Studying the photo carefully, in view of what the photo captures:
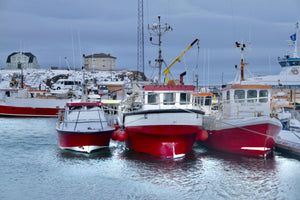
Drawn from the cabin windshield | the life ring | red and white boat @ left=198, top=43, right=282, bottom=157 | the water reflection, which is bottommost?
the water reflection

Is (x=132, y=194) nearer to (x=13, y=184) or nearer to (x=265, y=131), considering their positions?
(x=13, y=184)

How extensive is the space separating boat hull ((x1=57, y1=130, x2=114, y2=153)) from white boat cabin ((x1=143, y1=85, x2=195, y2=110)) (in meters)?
3.50

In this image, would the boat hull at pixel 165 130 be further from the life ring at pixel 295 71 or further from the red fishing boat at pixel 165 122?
the life ring at pixel 295 71

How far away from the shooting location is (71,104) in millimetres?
22047

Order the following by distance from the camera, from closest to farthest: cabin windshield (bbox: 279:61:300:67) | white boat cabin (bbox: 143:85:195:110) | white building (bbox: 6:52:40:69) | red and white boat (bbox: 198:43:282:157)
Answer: red and white boat (bbox: 198:43:282:157) → white boat cabin (bbox: 143:85:195:110) → cabin windshield (bbox: 279:61:300:67) → white building (bbox: 6:52:40:69)

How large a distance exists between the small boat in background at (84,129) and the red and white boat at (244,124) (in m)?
6.82

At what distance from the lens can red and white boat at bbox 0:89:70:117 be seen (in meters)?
46.8

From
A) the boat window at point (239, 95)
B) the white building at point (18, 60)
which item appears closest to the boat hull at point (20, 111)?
the boat window at point (239, 95)

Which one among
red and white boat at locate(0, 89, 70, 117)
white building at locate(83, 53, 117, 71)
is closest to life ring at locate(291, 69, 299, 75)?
red and white boat at locate(0, 89, 70, 117)

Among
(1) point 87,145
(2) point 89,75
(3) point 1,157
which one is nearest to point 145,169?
(1) point 87,145

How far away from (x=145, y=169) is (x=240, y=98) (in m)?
7.68

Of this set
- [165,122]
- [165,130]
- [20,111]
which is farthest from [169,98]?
[20,111]

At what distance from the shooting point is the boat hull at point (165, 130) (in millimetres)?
17891

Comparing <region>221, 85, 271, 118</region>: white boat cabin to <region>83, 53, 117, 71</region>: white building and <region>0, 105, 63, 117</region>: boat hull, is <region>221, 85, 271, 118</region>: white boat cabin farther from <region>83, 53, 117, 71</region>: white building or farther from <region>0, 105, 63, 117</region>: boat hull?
<region>83, 53, 117, 71</region>: white building
